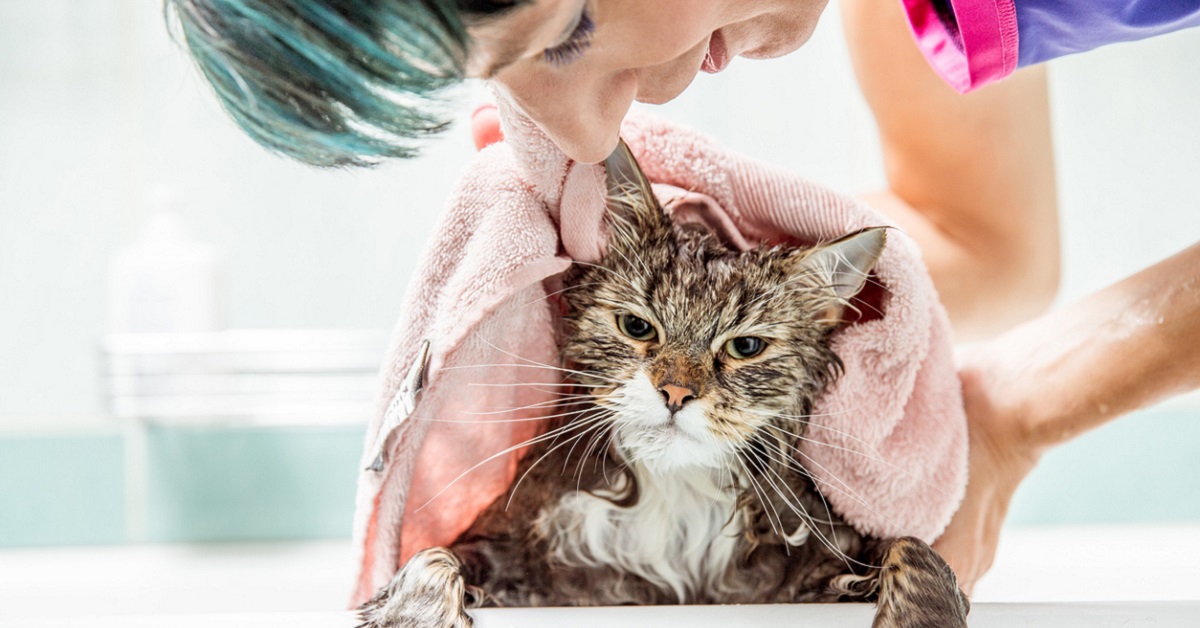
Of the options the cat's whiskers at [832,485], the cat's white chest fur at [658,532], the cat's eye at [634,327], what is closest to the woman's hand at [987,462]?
the cat's whiskers at [832,485]

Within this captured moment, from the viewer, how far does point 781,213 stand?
0.73 meters

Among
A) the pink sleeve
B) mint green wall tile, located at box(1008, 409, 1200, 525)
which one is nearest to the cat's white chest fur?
the pink sleeve

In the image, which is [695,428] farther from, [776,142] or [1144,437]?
[1144,437]

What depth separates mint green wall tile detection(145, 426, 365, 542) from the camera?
159 centimetres

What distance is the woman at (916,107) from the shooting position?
17.4 inches

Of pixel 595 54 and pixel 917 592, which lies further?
pixel 917 592

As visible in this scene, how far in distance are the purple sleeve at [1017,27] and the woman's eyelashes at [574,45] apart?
1.33ft

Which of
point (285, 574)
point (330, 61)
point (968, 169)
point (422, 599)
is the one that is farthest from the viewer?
point (285, 574)

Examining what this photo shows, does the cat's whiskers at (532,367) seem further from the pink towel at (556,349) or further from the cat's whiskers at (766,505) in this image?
the cat's whiskers at (766,505)

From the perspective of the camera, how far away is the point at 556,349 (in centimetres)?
76

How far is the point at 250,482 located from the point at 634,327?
1.15 metres

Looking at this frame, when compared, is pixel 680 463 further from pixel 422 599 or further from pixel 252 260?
pixel 252 260

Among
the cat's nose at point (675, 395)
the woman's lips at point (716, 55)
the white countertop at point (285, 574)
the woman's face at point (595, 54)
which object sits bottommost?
the white countertop at point (285, 574)

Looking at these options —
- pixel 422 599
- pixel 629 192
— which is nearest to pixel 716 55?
pixel 629 192
